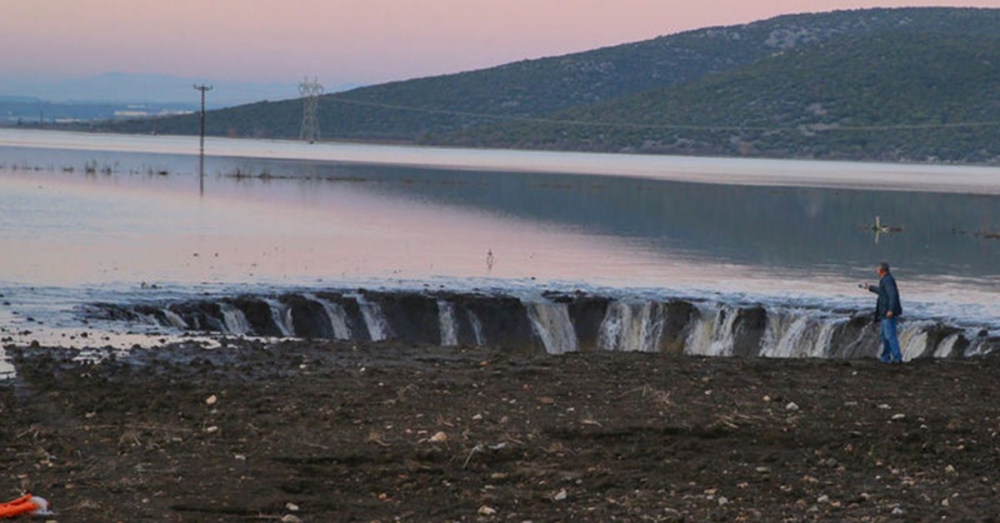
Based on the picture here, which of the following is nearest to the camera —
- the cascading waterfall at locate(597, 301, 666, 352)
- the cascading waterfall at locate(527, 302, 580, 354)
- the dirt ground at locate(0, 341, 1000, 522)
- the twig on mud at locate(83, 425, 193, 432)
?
the dirt ground at locate(0, 341, 1000, 522)

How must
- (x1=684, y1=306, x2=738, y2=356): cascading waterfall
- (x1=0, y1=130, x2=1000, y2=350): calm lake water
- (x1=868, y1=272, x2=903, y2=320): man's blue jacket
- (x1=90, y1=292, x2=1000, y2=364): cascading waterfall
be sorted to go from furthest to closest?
(x1=0, y1=130, x2=1000, y2=350): calm lake water
(x1=684, y1=306, x2=738, y2=356): cascading waterfall
(x1=90, y1=292, x2=1000, y2=364): cascading waterfall
(x1=868, y1=272, x2=903, y2=320): man's blue jacket

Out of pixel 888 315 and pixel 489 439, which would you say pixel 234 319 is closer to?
pixel 888 315

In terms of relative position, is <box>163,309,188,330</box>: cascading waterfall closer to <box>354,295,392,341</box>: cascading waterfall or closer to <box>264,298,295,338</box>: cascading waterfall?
<box>264,298,295,338</box>: cascading waterfall

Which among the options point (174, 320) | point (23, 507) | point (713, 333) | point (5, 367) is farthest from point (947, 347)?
point (23, 507)

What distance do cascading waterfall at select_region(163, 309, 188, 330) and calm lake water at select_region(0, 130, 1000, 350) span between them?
1836mm

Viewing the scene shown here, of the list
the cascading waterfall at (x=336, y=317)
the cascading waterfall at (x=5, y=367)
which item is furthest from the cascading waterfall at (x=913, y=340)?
the cascading waterfall at (x=5, y=367)

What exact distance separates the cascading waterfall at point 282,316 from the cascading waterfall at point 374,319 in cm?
151

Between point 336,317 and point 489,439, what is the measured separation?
14.0 metres

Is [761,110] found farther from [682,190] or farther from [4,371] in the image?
[4,371]

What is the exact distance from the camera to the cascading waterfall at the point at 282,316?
28.5 metres

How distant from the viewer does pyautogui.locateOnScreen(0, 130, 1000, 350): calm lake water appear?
35781 millimetres

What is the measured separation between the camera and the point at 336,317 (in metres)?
29.6

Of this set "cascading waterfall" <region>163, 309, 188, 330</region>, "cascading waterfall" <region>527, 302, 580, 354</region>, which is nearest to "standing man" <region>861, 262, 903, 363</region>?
"cascading waterfall" <region>527, 302, 580, 354</region>

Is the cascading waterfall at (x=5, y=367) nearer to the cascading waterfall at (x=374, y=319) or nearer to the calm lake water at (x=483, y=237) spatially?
the calm lake water at (x=483, y=237)
